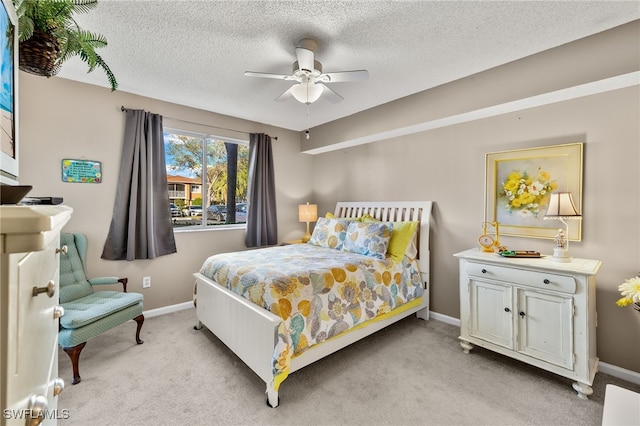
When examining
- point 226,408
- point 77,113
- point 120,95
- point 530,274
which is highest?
point 120,95

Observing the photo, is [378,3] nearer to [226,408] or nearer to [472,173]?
[472,173]

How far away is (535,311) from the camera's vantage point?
2189 mm

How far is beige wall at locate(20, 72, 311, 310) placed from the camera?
2729 mm

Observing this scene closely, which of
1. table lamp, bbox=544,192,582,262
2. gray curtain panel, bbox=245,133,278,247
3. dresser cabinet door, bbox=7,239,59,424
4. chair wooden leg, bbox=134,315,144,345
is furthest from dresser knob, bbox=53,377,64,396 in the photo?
gray curtain panel, bbox=245,133,278,247

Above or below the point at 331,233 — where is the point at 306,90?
above

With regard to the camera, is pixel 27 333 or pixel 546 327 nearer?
pixel 27 333

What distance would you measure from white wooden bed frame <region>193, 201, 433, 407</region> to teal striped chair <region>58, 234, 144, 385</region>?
65 centimetres

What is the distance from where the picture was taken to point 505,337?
7.64 ft

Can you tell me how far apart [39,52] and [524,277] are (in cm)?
329

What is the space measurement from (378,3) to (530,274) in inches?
87.6

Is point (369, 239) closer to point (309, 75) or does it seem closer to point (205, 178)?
point (309, 75)

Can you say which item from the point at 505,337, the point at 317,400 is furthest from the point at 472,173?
the point at 317,400

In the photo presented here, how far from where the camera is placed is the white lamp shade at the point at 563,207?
7.23 feet

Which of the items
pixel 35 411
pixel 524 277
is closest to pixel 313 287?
pixel 524 277
